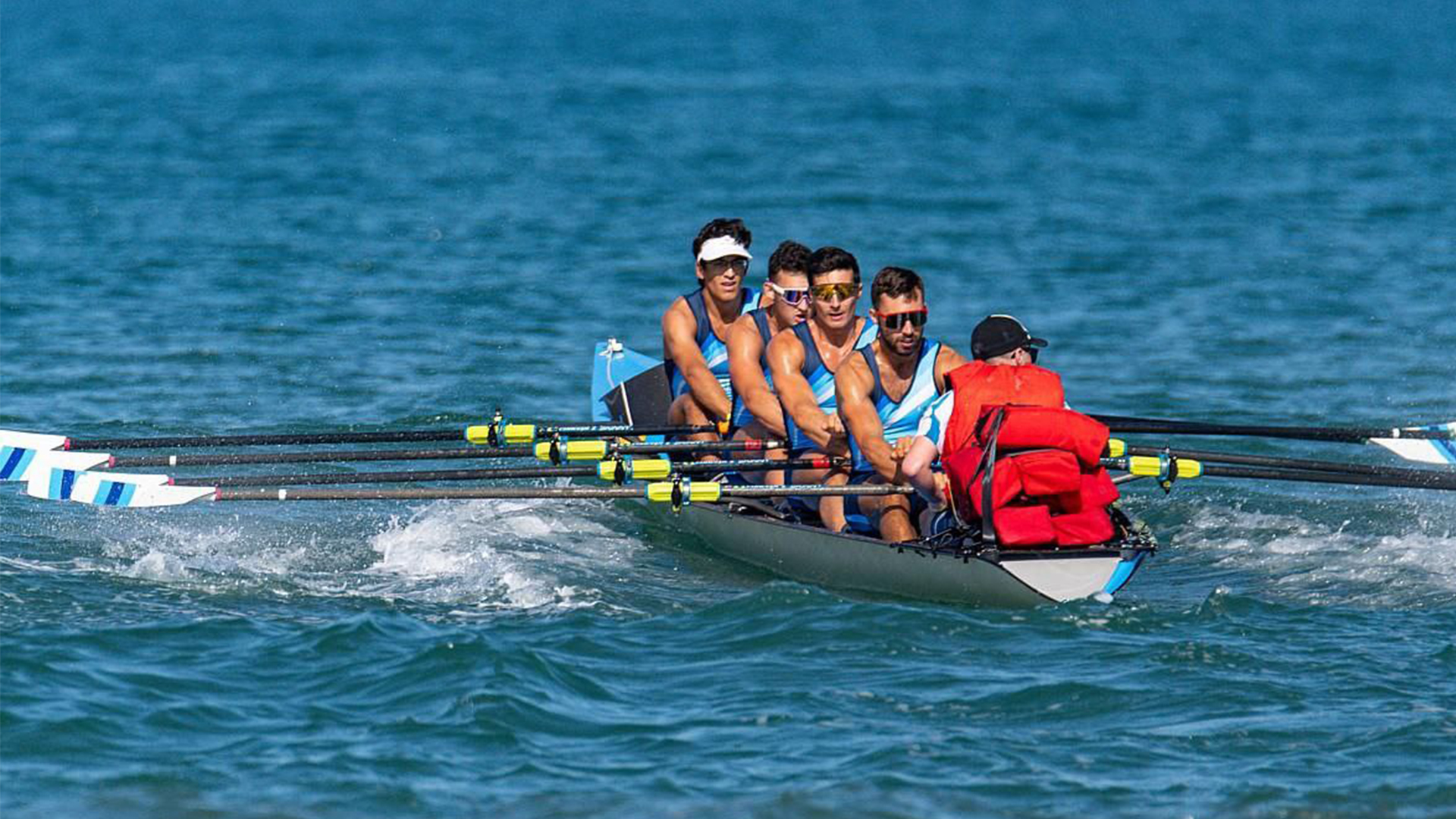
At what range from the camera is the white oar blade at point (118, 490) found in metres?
11.7

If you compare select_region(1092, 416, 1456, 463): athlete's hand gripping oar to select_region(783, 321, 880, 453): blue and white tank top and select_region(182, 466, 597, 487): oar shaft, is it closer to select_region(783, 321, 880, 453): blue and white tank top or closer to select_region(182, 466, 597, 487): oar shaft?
select_region(783, 321, 880, 453): blue and white tank top

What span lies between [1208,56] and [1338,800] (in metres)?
43.0

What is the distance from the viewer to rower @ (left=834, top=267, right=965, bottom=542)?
10883mm

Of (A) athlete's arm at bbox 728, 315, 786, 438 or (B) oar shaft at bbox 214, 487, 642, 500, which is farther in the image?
(A) athlete's arm at bbox 728, 315, 786, 438

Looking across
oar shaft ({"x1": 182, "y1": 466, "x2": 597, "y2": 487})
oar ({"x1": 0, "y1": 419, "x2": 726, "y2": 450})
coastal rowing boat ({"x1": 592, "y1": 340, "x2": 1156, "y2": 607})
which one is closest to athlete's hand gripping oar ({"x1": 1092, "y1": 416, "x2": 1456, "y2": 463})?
coastal rowing boat ({"x1": 592, "y1": 340, "x2": 1156, "y2": 607})

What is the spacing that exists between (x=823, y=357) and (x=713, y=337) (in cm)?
211

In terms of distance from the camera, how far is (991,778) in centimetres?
848

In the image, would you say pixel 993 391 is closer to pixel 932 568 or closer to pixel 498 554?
pixel 932 568

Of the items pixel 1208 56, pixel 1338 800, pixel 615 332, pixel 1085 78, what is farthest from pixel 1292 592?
pixel 1208 56

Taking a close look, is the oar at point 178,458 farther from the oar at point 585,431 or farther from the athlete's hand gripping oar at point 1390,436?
the athlete's hand gripping oar at point 1390,436

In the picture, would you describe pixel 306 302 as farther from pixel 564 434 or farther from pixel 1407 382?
pixel 1407 382

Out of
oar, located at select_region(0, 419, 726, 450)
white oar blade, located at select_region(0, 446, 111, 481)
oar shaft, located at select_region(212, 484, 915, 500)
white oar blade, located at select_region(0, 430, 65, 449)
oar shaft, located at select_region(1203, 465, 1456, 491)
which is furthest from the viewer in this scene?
oar, located at select_region(0, 419, 726, 450)


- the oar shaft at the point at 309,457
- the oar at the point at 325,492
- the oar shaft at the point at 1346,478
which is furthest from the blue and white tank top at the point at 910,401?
the oar shaft at the point at 309,457

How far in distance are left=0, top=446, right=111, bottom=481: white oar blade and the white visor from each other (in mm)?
4202
